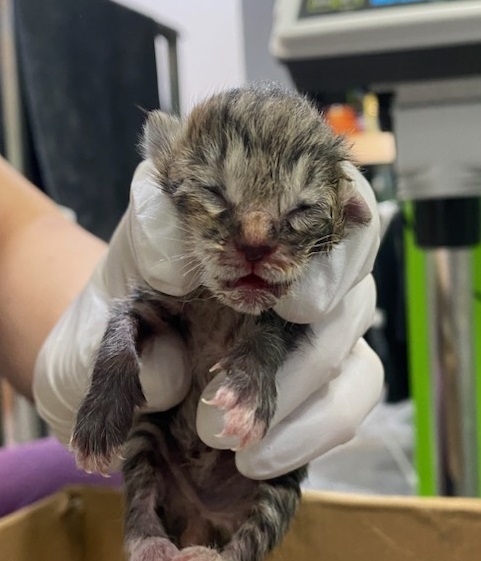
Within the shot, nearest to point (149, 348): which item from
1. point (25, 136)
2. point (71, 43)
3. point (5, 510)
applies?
point (5, 510)

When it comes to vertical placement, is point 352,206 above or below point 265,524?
above

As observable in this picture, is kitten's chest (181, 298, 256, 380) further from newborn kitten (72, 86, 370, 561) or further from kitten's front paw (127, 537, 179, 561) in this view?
kitten's front paw (127, 537, 179, 561)

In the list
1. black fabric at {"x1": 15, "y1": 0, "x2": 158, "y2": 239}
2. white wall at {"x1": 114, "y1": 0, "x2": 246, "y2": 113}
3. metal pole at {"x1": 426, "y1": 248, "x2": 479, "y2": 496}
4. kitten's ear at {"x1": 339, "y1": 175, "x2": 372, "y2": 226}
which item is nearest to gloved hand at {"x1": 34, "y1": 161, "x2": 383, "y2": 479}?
kitten's ear at {"x1": 339, "y1": 175, "x2": 372, "y2": 226}

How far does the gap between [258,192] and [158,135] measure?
0.23 m

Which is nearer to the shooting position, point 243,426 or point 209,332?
point 243,426

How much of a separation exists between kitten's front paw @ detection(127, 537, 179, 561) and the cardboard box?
6.1 inches

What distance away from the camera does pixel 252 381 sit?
30.4 inches

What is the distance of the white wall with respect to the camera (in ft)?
11.5

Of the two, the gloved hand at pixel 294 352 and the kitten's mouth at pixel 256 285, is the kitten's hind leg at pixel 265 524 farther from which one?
the kitten's mouth at pixel 256 285

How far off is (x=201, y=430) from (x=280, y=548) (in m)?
0.21

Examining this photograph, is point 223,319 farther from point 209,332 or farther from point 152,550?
point 152,550

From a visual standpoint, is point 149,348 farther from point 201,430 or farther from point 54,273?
point 54,273

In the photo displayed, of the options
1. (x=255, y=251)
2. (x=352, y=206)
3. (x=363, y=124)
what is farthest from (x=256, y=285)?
(x=363, y=124)

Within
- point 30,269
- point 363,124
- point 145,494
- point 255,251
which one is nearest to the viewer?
point 255,251
